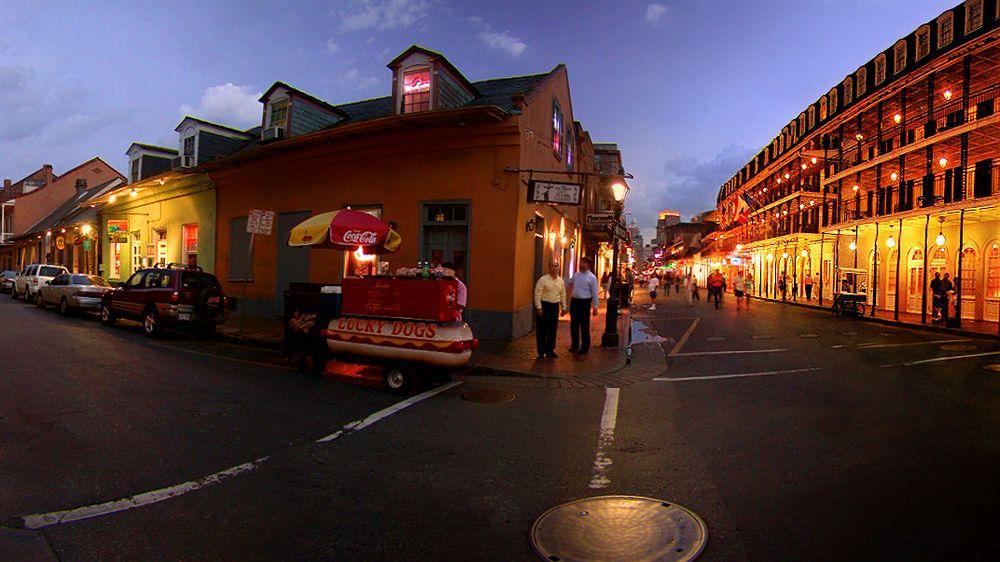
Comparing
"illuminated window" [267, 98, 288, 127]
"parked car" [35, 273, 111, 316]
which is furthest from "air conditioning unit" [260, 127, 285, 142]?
"parked car" [35, 273, 111, 316]

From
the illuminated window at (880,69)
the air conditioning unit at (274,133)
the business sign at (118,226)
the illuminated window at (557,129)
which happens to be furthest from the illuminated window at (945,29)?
the business sign at (118,226)

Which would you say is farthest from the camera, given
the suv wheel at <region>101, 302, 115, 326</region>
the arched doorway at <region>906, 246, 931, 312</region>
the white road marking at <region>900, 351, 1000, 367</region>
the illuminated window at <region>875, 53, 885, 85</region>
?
the illuminated window at <region>875, 53, 885, 85</region>

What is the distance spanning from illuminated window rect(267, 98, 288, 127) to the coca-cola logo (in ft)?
31.6

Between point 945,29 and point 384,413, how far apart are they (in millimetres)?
27618

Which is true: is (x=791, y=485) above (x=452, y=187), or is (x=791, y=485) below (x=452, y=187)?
below

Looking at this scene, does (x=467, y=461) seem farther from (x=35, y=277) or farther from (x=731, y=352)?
(x=35, y=277)

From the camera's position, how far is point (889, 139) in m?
26.2

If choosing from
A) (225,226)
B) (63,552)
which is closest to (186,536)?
(63,552)

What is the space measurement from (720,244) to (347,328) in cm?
5606

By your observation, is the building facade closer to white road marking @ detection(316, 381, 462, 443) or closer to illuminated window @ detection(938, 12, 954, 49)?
illuminated window @ detection(938, 12, 954, 49)

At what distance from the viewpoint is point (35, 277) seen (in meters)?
21.7

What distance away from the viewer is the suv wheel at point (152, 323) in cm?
1205

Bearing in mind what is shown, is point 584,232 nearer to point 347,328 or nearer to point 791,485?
point 347,328

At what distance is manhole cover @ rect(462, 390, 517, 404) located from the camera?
679 centimetres
